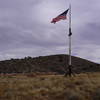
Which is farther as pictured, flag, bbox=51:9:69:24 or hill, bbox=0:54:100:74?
hill, bbox=0:54:100:74

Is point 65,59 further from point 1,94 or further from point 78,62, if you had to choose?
point 1,94

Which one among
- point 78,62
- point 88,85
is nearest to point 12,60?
point 78,62

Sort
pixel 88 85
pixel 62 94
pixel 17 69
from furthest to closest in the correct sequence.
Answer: pixel 17 69 → pixel 88 85 → pixel 62 94

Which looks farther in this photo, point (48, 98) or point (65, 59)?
point (65, 59)

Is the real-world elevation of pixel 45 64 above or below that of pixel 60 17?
below

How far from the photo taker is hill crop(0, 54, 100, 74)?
205ft

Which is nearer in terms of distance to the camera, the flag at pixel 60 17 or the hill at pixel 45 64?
the flag at pixel 60 17

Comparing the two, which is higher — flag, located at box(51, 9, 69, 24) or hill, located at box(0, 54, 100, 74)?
flag, located at box(51, 9, 69, 24)

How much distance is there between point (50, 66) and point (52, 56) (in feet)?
30.6

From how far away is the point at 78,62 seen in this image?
71.6 meters

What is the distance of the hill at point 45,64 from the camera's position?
205 feet

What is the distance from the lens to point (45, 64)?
227ft

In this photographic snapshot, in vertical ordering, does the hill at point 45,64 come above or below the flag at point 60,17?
below

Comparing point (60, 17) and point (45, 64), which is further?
point (45, 64)
